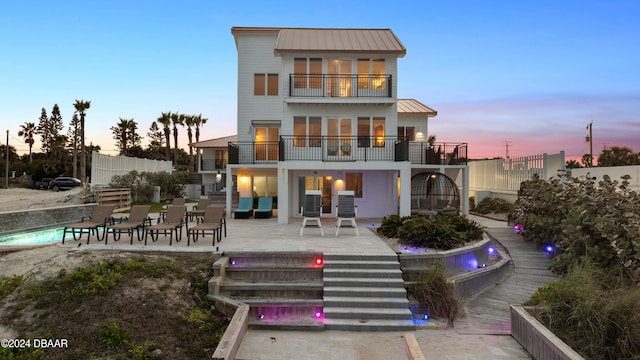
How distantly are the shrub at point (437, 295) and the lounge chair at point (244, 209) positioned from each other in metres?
10.5

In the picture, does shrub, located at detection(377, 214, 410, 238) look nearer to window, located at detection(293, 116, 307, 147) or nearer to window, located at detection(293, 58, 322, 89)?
window, located at detection(293, 116, 307, 147)

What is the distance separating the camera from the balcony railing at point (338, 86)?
16.8 metres

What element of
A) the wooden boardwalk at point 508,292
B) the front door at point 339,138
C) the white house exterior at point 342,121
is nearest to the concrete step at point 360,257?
the wooden boardwalk at point 508,292

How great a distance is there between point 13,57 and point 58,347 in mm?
30891

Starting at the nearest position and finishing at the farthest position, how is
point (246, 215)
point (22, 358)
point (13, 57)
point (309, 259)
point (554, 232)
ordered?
point (22, 358), point (309, 259), point (554, 232), point (246, 215), point (13, 57)

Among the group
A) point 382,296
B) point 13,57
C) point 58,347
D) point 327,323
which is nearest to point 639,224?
point 382,296

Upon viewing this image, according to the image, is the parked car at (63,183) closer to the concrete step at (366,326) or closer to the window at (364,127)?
the window at (364,127)

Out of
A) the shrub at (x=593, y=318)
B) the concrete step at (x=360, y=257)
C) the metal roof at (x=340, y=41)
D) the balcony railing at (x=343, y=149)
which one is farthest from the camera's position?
the balcony railing at (x=343, y=149)

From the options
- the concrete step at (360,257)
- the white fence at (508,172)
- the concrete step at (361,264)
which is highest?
the white fence at (508,172)

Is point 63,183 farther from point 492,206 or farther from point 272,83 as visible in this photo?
point 492,206

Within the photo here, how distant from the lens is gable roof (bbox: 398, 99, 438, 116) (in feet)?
66.7

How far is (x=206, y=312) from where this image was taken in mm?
6336

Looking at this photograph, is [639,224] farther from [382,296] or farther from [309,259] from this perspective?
[309,259]

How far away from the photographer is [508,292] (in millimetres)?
8031
